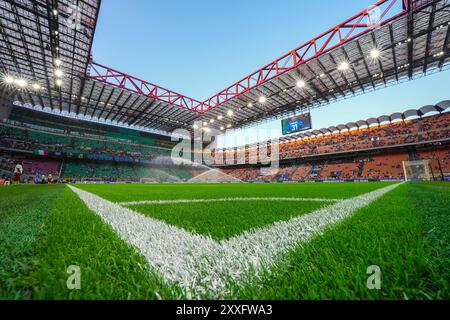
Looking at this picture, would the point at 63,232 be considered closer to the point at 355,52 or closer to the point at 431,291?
the point at 431,291

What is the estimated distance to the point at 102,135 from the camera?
126ft

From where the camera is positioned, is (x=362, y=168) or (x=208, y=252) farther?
(x=362, y=168)

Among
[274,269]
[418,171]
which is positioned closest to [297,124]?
[418,171]

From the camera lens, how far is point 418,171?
22.1 m

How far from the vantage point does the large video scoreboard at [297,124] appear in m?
22.8

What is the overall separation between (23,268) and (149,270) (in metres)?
0.49

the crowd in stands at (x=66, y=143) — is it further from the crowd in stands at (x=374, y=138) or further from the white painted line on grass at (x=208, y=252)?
the white painted line on grass at (x=208, y=252)

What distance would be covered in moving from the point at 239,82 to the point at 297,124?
30.6ft

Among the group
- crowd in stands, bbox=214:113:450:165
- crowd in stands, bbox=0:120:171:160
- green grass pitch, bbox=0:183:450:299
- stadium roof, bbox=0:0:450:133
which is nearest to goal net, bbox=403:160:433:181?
crowd in stands, bbox=214:113:450:165

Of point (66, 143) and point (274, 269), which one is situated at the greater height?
point (66, 143)

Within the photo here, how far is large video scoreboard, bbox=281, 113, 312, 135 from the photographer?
22755mm

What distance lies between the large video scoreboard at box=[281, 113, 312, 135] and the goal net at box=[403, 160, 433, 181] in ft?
36.2

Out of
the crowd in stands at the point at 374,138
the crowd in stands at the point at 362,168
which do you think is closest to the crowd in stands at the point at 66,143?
the crowd in stands at the point at 362,168

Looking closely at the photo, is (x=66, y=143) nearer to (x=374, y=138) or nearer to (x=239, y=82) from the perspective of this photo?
(x=239, y=82)
